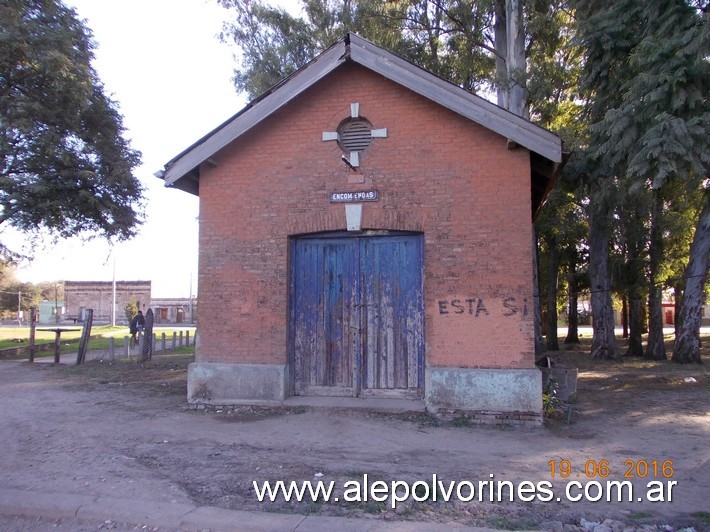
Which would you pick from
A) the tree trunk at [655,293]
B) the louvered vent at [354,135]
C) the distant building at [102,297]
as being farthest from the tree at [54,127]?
the distant building at [102,297]

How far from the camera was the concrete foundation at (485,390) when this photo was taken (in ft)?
25.8

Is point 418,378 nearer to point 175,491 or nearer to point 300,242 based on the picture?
point 300,242

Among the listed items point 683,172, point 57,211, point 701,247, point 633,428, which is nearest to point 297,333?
point 633,428

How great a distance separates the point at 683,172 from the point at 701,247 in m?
9.91

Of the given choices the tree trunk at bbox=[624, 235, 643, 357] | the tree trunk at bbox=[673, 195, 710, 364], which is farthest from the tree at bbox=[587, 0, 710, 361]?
the tree trunk at bbox=[624, 235, 643, 357]

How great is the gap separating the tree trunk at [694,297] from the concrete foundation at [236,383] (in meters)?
14.2

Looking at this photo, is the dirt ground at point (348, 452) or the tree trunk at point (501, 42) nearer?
the dirt ground at point (348, 452)

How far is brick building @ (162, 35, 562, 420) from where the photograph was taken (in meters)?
8.18

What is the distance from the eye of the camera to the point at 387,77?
8.60 metres

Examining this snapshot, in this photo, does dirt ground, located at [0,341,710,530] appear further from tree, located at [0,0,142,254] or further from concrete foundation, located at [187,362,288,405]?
tree, located at [0,0,142,254]

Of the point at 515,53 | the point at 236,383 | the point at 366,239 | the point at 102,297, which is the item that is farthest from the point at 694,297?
the point at 102,297

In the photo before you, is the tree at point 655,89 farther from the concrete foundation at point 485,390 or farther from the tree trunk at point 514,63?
the tree trunk at point 514,63

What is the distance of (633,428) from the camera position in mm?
7789

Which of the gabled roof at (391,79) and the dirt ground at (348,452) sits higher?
the gabled roof at (391,79)
